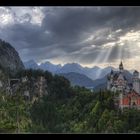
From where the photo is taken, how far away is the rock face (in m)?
2.98

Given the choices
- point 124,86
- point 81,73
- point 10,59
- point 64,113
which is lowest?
point 64,113

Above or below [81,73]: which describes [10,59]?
above

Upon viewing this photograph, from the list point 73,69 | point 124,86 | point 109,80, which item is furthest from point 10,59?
point 124,86

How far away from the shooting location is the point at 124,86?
296 centimetres

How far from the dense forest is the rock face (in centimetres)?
6

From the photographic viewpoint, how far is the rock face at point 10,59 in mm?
2977

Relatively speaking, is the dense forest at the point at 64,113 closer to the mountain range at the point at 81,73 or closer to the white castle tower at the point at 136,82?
the mountain range at the point at 81,73

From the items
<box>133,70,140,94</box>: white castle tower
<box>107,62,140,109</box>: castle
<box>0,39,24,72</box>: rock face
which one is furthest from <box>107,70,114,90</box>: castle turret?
<box>0,39,24,72</box>: rock face

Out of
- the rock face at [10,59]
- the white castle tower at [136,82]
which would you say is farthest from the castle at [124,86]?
the rock face at [10,59]

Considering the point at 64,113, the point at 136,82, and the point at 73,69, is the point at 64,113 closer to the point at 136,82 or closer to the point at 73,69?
the point at 73,69

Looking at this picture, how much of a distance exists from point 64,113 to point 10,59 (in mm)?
588

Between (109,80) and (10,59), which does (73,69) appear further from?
(10,59)
